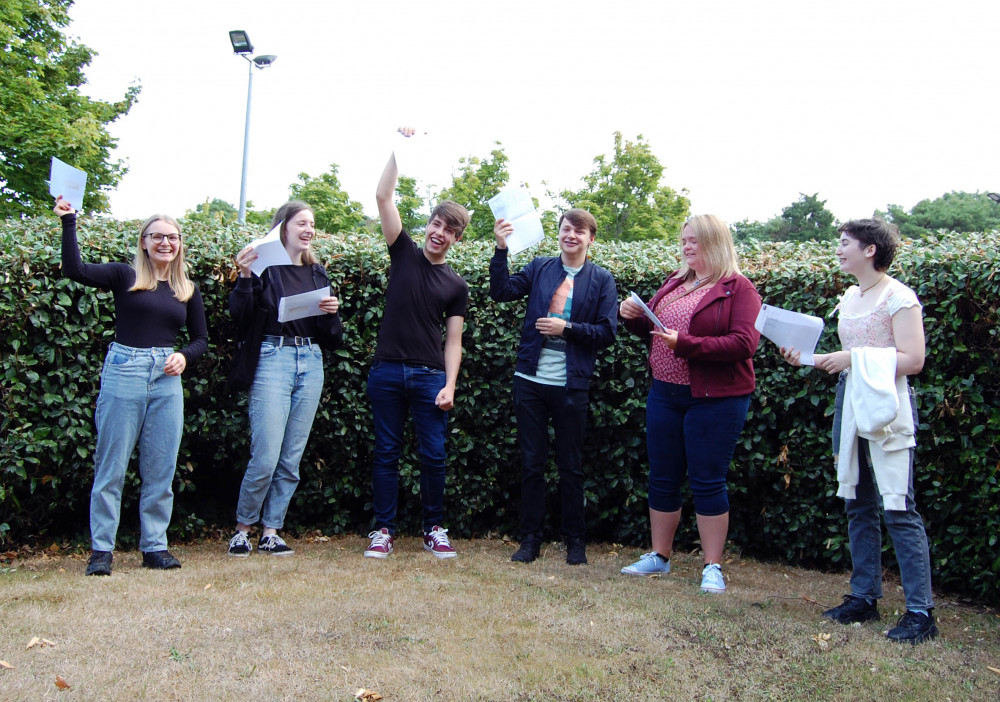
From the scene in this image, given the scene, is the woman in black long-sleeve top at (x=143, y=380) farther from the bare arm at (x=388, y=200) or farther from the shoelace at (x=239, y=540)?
the bare arm at (x=388, y=200)

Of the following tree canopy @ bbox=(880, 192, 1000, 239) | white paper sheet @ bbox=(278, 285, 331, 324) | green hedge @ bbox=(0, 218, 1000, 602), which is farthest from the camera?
tree canopy @ bbox=(880, 192, 1000, 239)

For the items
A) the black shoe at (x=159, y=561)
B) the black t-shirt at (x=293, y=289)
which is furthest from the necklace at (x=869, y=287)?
the black shoe at (x=159, y=561)

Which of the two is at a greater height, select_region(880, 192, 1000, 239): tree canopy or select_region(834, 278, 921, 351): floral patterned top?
select_region(880, 192, 1000, 239): tree canopy

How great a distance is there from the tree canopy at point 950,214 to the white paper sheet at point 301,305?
38.2 meters

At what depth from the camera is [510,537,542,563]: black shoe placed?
484cm

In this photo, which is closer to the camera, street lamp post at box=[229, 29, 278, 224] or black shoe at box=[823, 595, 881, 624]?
black shoe at box=[823, 595, 881, 624]

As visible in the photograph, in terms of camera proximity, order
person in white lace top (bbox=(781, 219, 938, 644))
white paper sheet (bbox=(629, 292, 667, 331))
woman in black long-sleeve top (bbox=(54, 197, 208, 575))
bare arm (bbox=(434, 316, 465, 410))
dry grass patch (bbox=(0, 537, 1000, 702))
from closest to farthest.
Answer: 1. dry grass patch (bbox=(0, 537, 1000, 702))
2. person in white lace top (bbox=(781, 219, 938, 644))
3. white paper sheet (bbox=(629, 292, 667, 331))
4. woman in black long-sleeve top (bbox=(54, 197, 208, 575))
5. bare arm (bbox=(434, 316, 465, 410))

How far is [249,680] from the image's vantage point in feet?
9.57

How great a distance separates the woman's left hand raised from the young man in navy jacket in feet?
6.18

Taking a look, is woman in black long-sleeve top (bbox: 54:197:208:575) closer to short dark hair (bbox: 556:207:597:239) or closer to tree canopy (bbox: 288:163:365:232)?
short dark hair (bbox: 556:207:597:239)

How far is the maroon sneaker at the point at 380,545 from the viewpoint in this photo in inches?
190

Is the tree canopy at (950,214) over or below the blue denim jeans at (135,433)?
over

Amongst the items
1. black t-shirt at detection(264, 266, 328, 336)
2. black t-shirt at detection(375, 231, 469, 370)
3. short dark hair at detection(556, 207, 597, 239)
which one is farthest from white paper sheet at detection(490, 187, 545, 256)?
black t-shirt at detection(264, 266, 328, 336)

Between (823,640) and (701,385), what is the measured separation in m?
1.42
